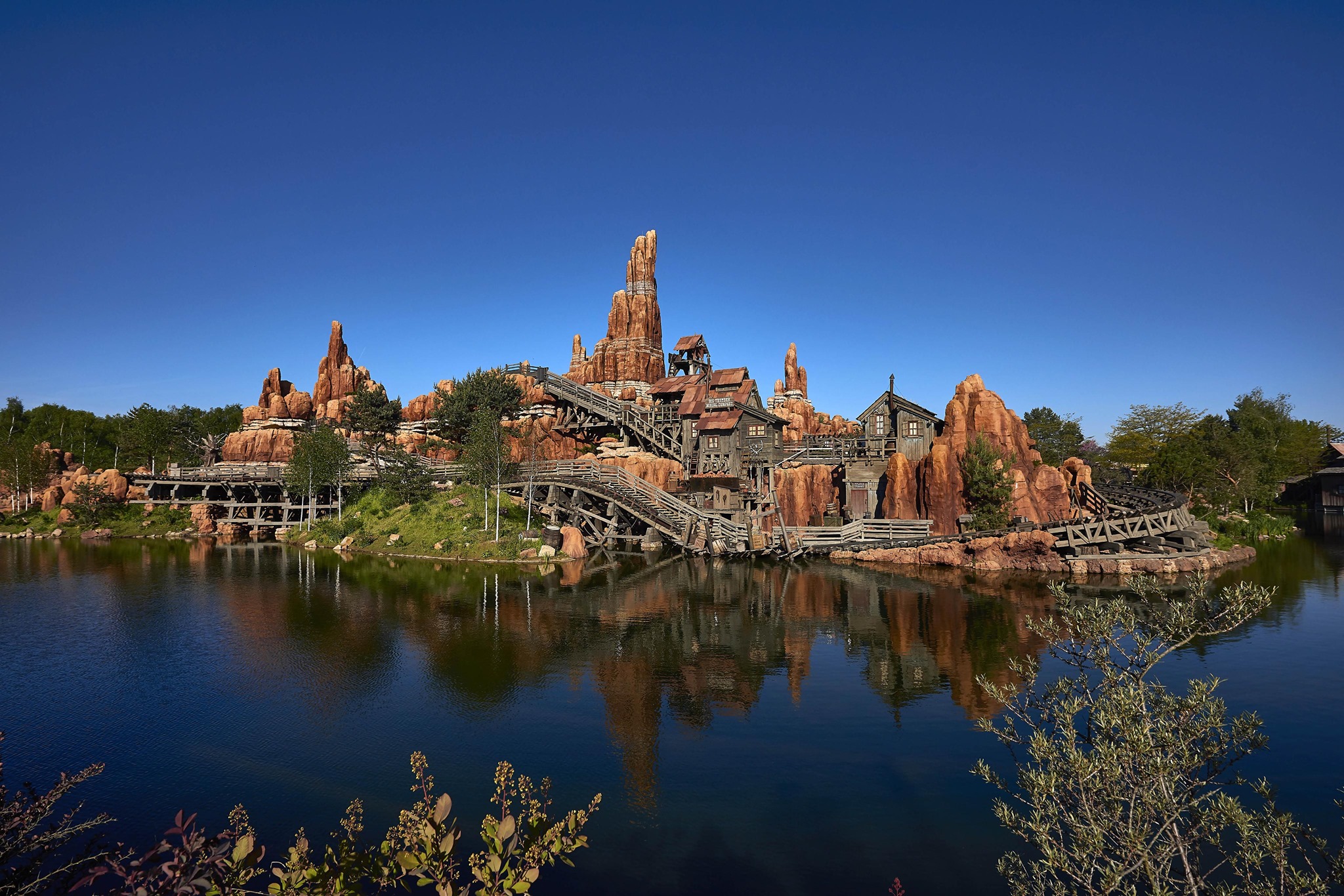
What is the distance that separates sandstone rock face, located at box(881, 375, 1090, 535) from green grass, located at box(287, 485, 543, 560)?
27.4 metres

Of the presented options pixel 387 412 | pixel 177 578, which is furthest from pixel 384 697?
pixel 387 412

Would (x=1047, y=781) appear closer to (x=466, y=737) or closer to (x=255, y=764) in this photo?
(x=466, y=737)

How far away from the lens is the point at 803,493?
175ft

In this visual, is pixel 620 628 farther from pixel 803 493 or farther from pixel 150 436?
pixel 150 436

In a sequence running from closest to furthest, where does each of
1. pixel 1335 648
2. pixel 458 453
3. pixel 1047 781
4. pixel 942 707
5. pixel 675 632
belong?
pixel 1047 781 → pixel 942 707 → pixel 1335 648 → pixel 675 632 → pixel 458 453

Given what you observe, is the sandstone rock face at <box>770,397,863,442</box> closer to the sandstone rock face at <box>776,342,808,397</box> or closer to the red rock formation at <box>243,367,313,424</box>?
the sandstone rock face at <box>776,342,808,397</box>

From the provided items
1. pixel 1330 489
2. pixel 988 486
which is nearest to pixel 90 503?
pixel 988 486

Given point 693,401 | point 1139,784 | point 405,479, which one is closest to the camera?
point 1139,784

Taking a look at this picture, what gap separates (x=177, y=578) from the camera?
1489 inches

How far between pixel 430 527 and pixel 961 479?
38310 millimetres

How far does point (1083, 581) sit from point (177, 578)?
167ft

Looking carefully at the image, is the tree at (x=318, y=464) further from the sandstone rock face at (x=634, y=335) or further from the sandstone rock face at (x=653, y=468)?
the sandstone rock face at (x=634, y=335)

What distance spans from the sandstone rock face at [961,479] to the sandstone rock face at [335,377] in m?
60.2

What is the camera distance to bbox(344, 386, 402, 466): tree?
66.3 m
